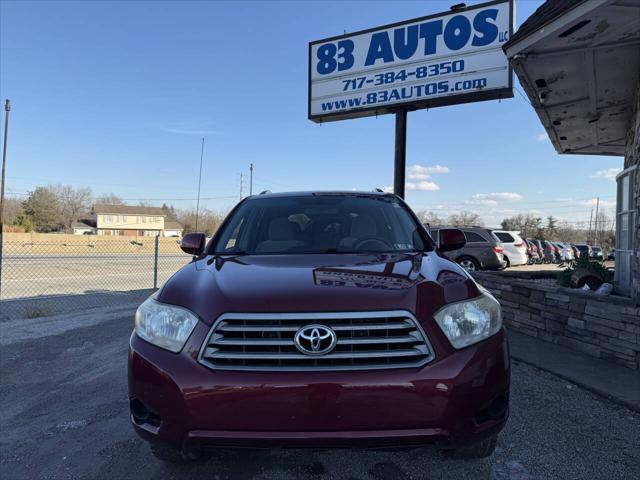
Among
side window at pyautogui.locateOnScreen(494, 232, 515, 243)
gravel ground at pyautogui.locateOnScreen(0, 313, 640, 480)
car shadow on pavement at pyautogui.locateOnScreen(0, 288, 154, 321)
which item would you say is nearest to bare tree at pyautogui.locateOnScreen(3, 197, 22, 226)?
car shadow on pavement at pyautogui.locateOnScreen(0, 288, 154, 321)

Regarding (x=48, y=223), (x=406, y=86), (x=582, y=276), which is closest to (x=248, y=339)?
(x=582, y=276)

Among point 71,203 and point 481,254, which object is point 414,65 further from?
point 71,203

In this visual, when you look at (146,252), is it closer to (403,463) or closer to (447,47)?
(447,47)

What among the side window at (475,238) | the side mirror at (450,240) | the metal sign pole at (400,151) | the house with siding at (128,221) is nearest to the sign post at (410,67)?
the metal sign pole at (400,151)

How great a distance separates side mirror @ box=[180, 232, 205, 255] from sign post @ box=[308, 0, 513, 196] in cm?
708

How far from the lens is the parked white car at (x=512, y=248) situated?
48.9 ft

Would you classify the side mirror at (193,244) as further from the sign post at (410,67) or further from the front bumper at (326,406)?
the sign post at (410,67)

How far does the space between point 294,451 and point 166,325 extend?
848 mm

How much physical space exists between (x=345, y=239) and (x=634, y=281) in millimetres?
4416

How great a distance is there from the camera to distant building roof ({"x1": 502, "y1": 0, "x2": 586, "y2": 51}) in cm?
445

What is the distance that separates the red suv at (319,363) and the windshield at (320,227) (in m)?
0.78

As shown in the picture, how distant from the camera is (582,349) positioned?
486cm

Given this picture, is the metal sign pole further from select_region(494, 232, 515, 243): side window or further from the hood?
the hood

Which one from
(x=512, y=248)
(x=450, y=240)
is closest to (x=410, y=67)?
(x=450, y=240)
